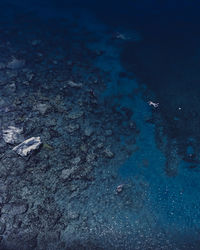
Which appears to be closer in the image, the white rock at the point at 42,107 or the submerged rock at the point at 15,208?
the submerged rock at the point at 15,208

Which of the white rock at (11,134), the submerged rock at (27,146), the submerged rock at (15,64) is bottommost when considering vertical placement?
the submerged rock at (27,146)

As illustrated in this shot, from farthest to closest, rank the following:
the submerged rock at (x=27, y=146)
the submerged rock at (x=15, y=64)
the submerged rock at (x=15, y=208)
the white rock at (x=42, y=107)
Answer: the submerged rock at (x=15, y=64), the white rock at (x=42, y=107), the submerged rock at (x=27, y=146), the submerged rock at (x=15, y=208)

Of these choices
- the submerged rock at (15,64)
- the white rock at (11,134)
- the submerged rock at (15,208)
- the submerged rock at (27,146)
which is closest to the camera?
the submerged rock at (15,208)

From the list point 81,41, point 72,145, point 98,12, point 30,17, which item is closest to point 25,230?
point 72,145

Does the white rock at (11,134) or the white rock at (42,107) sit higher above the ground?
the white rock at (42,107)

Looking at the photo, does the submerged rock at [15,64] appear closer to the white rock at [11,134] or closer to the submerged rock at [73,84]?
the submerged rock at [73,84]

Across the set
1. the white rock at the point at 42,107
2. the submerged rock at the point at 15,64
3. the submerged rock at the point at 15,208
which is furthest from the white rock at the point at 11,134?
the submerged rock at the point at 15,64
